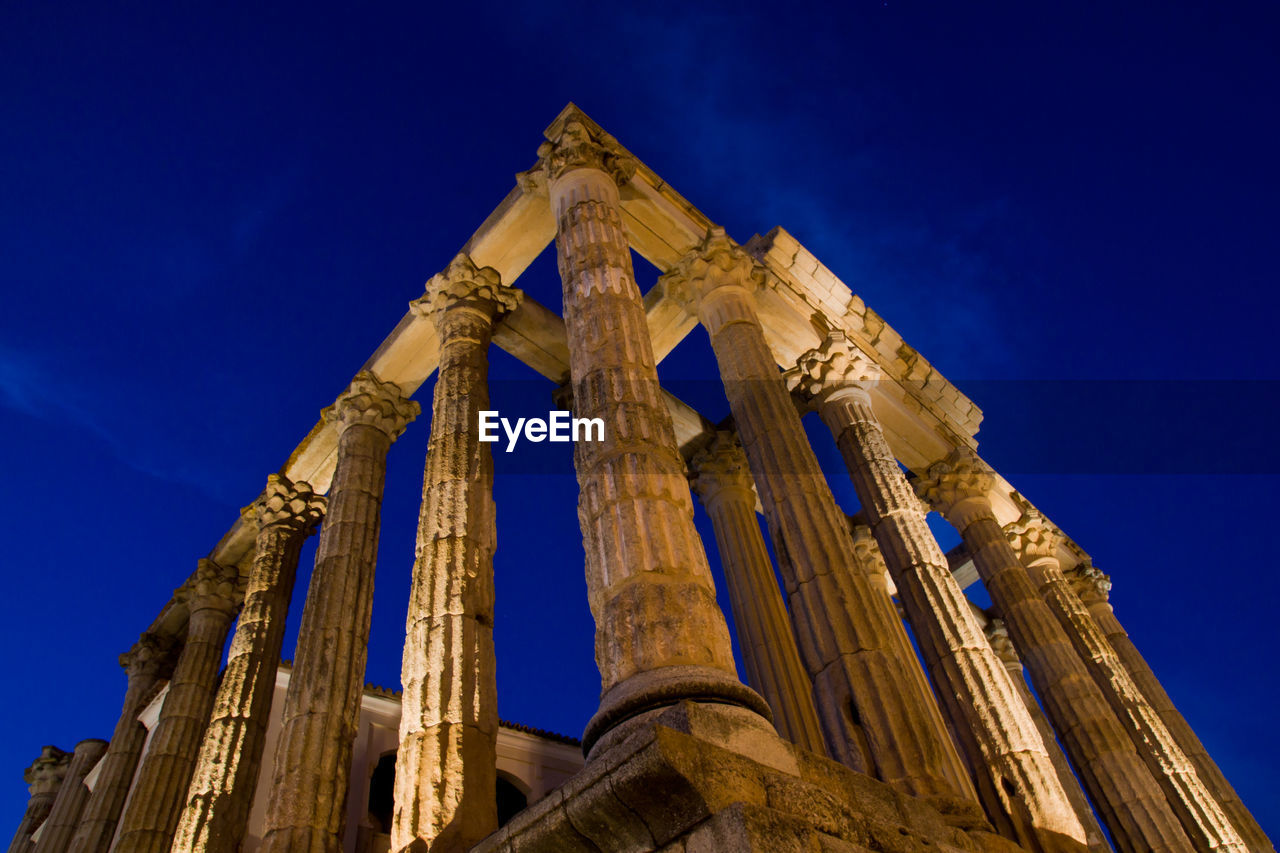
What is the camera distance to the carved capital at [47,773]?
25.8m

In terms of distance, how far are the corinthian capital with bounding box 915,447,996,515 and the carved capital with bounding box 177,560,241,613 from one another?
17099 millimetres

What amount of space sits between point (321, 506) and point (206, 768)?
6.48 meters

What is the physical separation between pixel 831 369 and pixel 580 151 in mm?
6692

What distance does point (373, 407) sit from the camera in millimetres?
17609

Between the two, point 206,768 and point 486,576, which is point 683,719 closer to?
point 486,576

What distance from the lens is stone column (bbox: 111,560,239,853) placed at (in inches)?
620

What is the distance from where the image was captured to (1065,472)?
117188 millimetres

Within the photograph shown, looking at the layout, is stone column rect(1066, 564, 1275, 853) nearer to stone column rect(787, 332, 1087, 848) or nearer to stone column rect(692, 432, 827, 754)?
stone column rect(787, 332, 1087, 848)

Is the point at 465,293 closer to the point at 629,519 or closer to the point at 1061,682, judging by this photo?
the point at 629,519

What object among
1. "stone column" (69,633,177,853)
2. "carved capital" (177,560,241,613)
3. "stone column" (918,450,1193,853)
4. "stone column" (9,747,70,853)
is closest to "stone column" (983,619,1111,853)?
"stone column" (918,450,1193,853)

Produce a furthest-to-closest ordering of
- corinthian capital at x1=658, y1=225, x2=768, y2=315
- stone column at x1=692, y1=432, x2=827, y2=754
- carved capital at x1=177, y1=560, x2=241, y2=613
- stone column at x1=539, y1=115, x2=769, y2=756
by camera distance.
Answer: carved capital at x1=177, y1=560, x2=241, y2=613 < corinthian capital at x1=658, y1=225, x2=768, y2=315 < stone column at x1=692, y1=432, x2=827, y2=754 < stone column at x1=539, y1=115, x2=769, y2=756

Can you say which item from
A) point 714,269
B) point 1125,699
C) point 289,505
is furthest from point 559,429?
point 1125,699

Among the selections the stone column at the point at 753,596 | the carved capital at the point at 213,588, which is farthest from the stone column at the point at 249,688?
the stone column at the point at 753,596

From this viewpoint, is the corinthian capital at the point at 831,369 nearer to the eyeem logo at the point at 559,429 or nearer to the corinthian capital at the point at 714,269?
the corinthian capital at the point at 714,269
